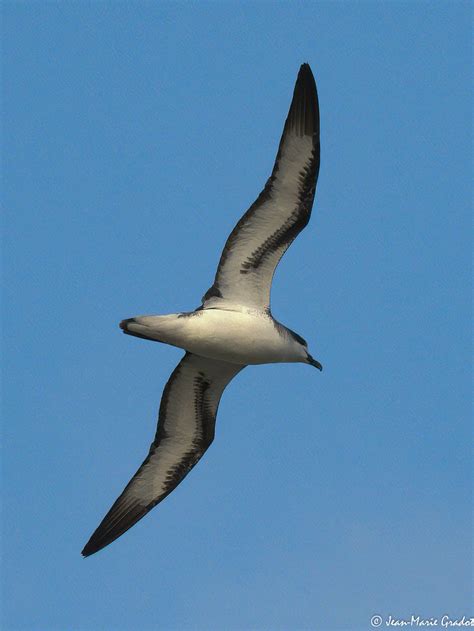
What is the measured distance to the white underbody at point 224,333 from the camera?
24641 mm

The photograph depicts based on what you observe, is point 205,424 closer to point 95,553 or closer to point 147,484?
point 147,484

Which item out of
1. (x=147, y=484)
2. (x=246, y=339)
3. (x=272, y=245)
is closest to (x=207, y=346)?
(x=246, y=339)

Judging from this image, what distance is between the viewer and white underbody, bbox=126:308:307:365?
80.8ft

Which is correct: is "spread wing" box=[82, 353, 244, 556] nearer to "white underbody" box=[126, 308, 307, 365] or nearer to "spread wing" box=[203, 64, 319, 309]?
"white underbody" box=[126, 308, 307, 365]

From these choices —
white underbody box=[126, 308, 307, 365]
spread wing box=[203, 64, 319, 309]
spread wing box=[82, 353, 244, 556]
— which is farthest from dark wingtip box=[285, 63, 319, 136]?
spread wing box=[82, 353, 244, 556]

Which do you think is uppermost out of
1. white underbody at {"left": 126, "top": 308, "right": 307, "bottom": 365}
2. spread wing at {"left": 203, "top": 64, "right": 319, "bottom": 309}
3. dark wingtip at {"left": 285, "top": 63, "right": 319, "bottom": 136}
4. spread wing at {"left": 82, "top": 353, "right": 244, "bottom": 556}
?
dark wingtip at {"left": 285, "top": 63, "right": 319, "bottom": 136}

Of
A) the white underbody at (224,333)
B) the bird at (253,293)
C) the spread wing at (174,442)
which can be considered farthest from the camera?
the spread wing at (174,442)

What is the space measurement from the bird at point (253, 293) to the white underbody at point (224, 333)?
0.02 metres

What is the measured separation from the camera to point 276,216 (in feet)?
82.3

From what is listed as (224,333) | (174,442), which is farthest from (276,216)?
(174,442)

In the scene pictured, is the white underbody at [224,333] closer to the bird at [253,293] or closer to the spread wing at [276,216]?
the bird at [253,293]

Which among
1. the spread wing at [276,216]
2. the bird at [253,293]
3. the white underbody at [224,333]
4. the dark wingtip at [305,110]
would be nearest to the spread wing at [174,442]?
the bird at [253,293]

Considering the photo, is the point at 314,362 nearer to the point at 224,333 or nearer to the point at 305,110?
the point at 224,333

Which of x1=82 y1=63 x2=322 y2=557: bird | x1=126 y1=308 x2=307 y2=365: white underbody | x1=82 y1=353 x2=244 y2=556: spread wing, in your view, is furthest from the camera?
x1=82 y1=353 x2=244 y2=556: spread wing
